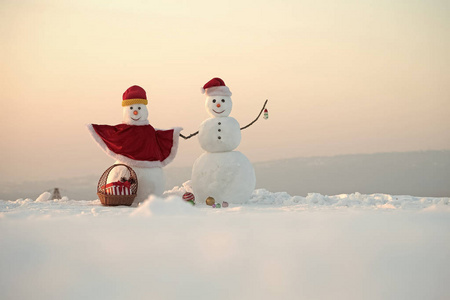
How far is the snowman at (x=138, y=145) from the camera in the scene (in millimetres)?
6973

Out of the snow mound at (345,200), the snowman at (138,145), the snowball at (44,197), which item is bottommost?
the snowball at (44,197)

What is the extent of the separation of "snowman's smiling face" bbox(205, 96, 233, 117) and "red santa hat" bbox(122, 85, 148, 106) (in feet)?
3.07

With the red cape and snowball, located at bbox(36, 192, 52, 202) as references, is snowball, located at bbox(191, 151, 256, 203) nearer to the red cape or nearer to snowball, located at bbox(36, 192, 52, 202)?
the red cape

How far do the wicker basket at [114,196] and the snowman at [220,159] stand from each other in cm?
94

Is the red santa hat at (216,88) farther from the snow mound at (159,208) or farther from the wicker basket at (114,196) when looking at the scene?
the snow mound at (159,208)

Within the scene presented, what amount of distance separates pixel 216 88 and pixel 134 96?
3.96 ft

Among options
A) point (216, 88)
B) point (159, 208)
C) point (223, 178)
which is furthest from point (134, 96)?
point (159, 208)

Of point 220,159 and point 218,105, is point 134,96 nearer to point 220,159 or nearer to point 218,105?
point 218,105

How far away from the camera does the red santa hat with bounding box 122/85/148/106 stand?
721 cm

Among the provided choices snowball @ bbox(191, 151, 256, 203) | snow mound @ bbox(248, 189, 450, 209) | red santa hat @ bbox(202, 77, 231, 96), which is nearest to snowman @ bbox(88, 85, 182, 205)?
snowball @ bbox(191, 151, 256, 203)

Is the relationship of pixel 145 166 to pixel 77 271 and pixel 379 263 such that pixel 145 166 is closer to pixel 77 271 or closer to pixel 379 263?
pixel 77 271

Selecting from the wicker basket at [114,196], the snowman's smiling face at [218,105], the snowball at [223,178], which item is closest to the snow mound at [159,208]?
the wicker basket at [114,196]

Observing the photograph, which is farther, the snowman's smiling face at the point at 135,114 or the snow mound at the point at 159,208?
the snowman's smiling face at the point at 135,114

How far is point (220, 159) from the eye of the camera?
720 cm
